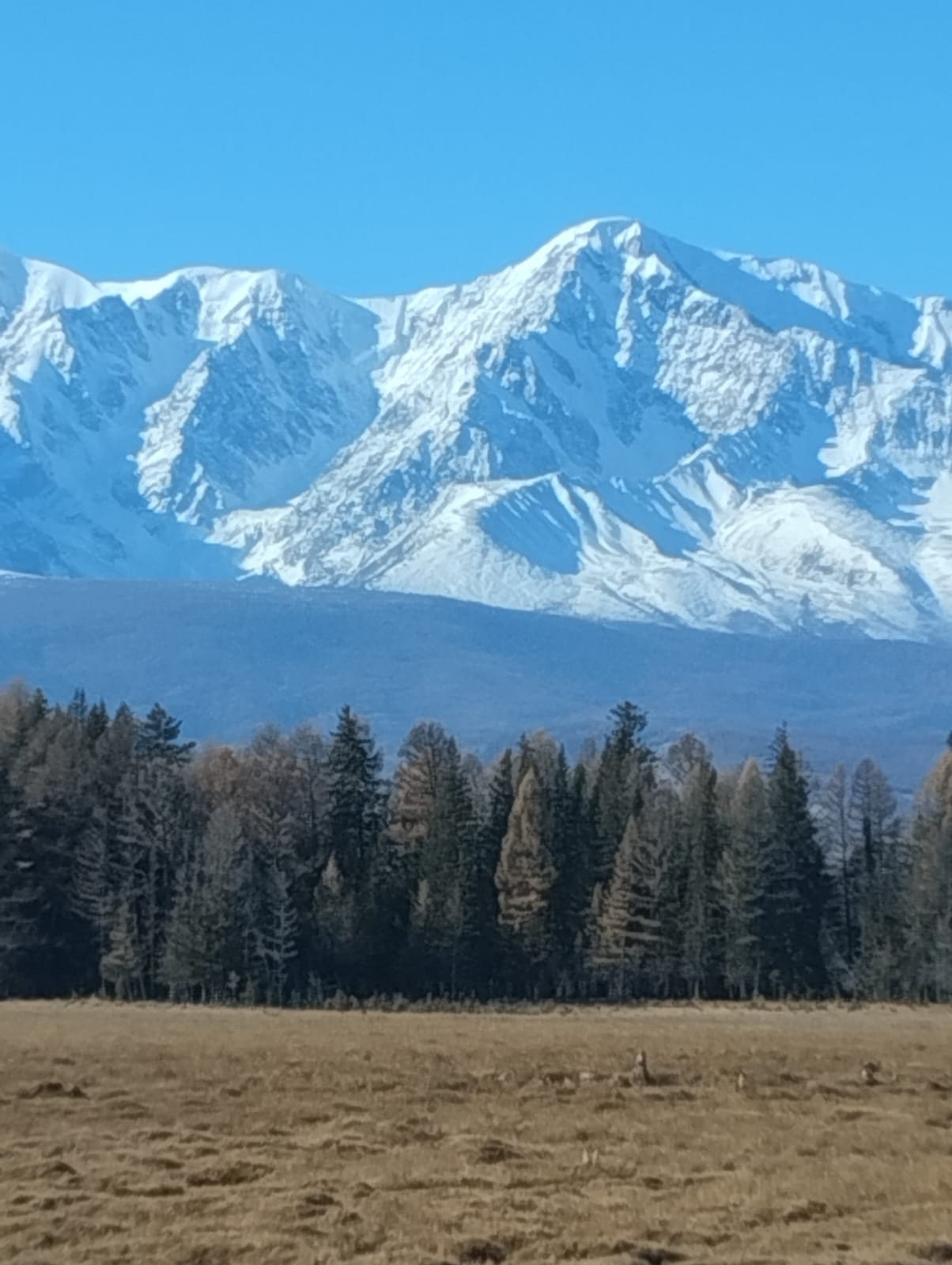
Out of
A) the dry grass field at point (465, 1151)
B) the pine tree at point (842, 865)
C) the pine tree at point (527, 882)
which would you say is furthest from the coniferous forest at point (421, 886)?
the dry grass field at point (465, 1151)

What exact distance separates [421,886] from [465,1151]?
52788mm

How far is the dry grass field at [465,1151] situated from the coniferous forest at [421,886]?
32.7 m

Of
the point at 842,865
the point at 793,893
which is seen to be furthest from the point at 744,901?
the point at 842,865

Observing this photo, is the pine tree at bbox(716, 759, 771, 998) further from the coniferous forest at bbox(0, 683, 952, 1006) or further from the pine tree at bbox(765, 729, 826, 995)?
the pine tree at bbox(765, 729, 826, 995)

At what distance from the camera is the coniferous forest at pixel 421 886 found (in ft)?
243

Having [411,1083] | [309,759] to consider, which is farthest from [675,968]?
[411,1083]

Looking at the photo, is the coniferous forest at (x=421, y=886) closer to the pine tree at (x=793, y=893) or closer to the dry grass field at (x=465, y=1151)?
the pine tree at (x=793, y=893)

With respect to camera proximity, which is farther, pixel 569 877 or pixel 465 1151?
pixel 569 877

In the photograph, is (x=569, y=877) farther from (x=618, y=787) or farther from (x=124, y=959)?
(x=124, y=959)

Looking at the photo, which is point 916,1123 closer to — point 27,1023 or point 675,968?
point 27,1023

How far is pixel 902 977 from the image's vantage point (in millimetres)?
76625

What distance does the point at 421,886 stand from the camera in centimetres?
7862

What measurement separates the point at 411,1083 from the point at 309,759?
184 feet

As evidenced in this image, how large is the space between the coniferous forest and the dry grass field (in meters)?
32.7
